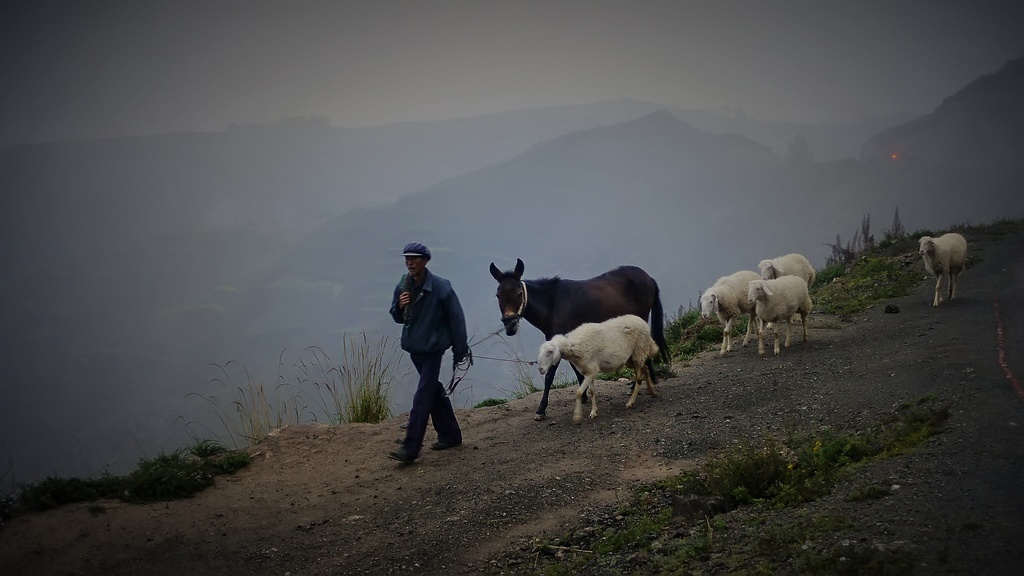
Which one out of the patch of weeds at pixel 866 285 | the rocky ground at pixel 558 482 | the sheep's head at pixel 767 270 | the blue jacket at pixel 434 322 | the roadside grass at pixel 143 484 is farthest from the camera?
the patch of weeds at pixel 866 285

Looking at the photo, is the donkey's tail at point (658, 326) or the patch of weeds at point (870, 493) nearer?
the patch of weeds at point (870, 493)

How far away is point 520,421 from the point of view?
9.32 m

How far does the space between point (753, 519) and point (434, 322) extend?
15.1 feet

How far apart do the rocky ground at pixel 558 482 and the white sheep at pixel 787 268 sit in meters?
3.58

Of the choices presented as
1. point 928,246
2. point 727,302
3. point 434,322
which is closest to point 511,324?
point 434,322

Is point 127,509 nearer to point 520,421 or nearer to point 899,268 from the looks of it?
point 520,421

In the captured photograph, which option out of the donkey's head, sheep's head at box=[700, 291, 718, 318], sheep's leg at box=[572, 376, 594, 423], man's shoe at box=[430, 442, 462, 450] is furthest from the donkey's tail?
man's shoe at box=[430, 442, 462, 450]

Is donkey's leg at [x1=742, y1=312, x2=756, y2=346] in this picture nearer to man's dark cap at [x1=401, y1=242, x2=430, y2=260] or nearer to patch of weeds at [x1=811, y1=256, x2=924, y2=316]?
patch of weeds at [x1=811, y1=256, x2=924, y2=316]

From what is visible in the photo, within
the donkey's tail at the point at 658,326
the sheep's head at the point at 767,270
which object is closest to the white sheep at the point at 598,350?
the donkey's tail at the point at 658,326

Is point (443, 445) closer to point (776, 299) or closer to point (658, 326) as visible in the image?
point (658, 326)

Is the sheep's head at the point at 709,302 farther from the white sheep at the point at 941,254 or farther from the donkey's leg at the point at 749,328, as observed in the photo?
the white sheep at the point at 941,254

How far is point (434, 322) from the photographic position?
26.2ft

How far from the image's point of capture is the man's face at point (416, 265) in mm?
7895

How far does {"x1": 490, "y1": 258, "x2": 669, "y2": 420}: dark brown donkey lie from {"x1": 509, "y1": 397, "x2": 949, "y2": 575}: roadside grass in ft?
11.8
